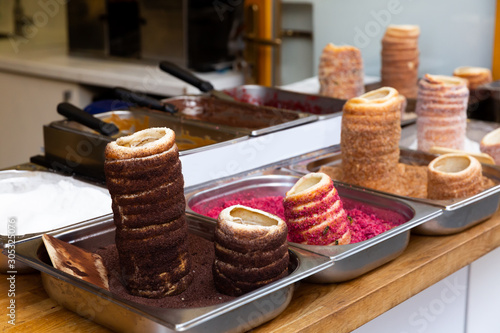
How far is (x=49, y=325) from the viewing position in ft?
3.52

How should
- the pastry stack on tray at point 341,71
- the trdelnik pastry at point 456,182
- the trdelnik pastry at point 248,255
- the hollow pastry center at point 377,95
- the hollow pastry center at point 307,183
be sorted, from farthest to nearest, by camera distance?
the pastry stack on tray at point 341,71, the hollow pastry center at point 377,95, the trdelnik pastry at point 456,182, the hollow pastry center at point 307,183, the trdelnik pastry at point 248,255

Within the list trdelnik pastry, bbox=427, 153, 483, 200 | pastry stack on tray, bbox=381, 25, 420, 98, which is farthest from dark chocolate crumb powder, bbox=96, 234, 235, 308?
pastry stack on tray, bbox=381, 25, 420, 98

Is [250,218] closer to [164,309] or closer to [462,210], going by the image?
[164,309]

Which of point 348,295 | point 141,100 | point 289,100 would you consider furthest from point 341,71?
point 348,295

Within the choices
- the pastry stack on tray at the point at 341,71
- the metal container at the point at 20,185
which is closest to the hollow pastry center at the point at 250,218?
the metal container at the point at 20,185

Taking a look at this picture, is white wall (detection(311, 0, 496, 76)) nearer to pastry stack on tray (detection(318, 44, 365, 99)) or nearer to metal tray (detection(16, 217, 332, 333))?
pastry stack on tray (detection(318, 44, 365, 99))

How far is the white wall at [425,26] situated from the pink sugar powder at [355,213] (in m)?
1.33

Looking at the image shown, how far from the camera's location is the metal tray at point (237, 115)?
1830mm

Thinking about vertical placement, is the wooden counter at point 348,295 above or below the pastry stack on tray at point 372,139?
below

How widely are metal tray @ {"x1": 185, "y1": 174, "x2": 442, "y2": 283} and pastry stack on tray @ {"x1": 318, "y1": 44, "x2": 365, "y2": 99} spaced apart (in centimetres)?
74

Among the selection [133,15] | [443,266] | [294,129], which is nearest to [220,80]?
[133,15]

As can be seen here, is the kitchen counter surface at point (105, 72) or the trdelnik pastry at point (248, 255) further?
the kitchen counter surface at point (105, 72)

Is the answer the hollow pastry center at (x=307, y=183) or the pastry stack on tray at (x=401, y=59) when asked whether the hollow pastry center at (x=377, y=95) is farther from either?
the pastry stack on tray at (x=401, y=59)

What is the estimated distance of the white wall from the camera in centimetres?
252
